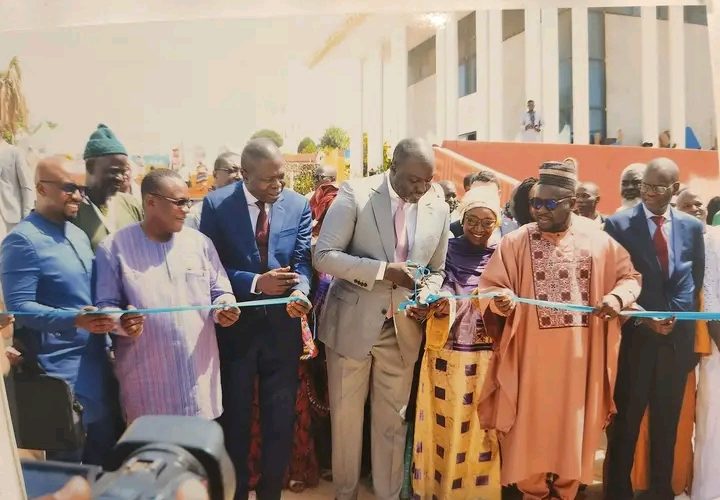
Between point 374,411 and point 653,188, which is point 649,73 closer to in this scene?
point 653,188

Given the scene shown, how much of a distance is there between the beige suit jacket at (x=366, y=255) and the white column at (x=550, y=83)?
1.45ft

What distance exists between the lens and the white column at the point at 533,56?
2115mm

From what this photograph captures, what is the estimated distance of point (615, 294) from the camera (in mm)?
2158

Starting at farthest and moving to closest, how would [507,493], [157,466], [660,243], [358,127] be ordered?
1. [507,493]
2. [660,243]
3. [358,127]
4. [157,466]

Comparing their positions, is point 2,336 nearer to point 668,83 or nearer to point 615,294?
point 615,294

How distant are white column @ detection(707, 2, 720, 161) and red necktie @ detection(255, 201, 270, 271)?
1582 millimetres

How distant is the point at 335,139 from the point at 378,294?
564 millimetres

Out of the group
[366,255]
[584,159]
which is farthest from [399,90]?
[584,159]

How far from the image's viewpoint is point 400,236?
7.25ft

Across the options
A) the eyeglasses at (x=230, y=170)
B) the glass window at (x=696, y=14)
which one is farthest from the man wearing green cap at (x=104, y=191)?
the glass window at (x=696, y=14)

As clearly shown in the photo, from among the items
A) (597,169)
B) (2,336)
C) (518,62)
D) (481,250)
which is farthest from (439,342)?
(2,336)

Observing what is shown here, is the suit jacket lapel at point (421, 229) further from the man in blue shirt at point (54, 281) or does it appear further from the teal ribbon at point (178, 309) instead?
the man in blue shirt at point (54, 281)

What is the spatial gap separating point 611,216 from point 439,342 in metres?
0.76

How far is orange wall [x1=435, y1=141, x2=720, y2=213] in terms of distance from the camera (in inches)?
84.8
